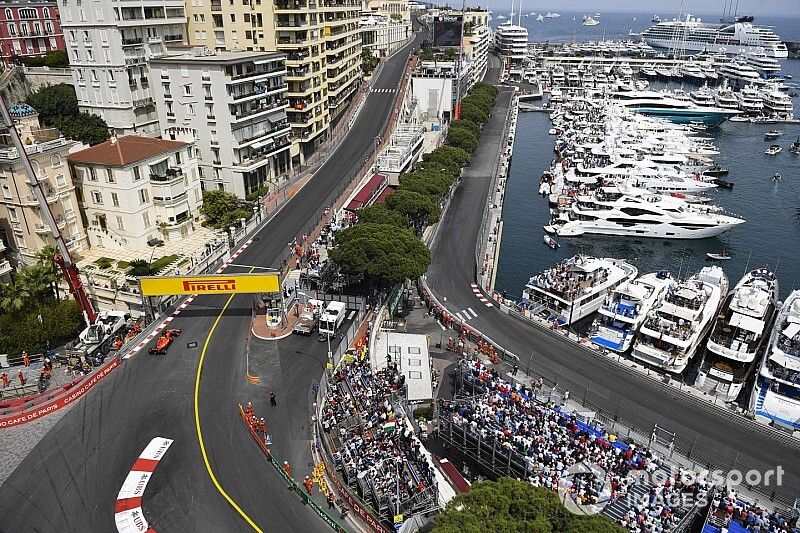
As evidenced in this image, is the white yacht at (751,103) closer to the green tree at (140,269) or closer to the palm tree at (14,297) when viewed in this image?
the green tree at (140,269)

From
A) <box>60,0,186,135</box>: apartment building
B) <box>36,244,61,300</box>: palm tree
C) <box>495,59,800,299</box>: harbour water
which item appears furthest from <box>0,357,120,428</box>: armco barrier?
<box>60,0,186,135</box>: apartment building

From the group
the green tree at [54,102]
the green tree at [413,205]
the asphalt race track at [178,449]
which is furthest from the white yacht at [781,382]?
the green tree at [54,102]

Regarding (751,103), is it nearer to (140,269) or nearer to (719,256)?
(719,256)

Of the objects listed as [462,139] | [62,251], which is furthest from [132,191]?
[462,139]

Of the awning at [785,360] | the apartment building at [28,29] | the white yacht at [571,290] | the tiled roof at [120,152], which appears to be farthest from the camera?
the apartment building at [28,29]

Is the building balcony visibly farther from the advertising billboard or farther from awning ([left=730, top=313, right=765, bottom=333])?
the advertising billboard

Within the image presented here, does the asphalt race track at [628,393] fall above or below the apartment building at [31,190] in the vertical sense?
below
